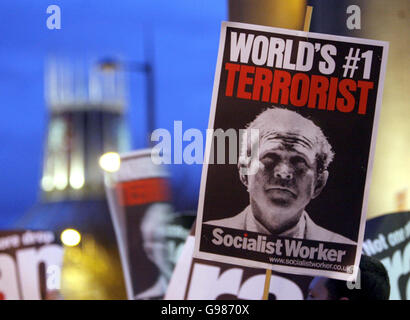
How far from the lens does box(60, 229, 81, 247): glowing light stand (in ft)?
9.09

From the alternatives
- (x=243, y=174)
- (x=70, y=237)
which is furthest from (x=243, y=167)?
(x=70, y=237)

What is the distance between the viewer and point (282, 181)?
9.38 ft

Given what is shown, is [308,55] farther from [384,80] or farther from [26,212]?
[26,212]

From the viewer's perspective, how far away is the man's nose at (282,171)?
9.36ft

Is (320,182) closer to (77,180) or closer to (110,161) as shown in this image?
(110,161)

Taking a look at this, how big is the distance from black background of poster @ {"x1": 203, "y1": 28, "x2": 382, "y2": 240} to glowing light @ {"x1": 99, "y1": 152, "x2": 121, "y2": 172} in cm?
43

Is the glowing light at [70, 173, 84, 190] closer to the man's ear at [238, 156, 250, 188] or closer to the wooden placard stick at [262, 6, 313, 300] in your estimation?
the man's ear at [238, 156, 250, 188]

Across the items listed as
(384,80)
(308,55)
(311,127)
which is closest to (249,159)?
(311,127)

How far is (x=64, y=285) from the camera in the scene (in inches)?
110

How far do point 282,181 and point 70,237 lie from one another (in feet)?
3.37

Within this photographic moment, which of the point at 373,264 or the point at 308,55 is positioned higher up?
the point at 308,55

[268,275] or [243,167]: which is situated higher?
[243,167]

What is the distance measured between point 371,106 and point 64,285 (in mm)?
1700

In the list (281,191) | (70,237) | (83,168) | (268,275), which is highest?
(83,168)
